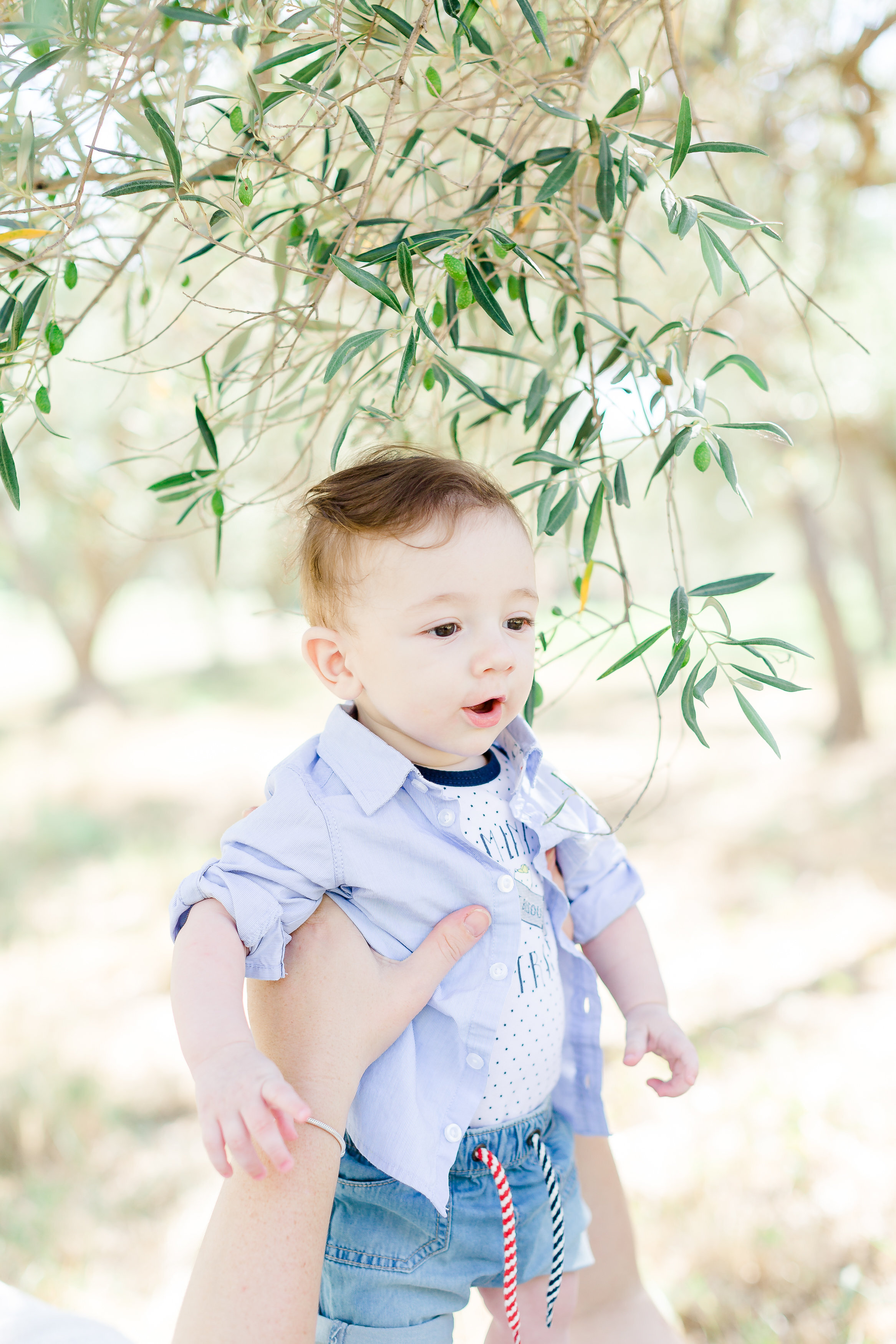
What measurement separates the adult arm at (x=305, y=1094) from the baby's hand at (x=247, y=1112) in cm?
20

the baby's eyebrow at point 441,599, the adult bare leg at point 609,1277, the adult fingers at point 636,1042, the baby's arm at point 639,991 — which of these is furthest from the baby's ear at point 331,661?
the adult bare leg at point 609,1277

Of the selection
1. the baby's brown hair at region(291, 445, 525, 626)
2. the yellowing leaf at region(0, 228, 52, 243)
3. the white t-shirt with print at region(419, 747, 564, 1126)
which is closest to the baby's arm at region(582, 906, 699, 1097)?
the white t-shirt with print at region(419, 747, 564, 1126)

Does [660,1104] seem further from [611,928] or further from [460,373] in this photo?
[460,373]

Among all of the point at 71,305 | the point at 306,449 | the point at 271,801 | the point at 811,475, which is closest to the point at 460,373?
the point at 306,449

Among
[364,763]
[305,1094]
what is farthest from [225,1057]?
[364,763]

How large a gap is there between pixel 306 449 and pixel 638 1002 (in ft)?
3.81

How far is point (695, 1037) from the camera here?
466cm

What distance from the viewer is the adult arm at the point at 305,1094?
4.11 ft

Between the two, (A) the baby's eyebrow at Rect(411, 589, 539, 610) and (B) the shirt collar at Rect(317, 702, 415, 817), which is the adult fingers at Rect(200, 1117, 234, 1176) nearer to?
(B) the shirt collar at Rect(317, 702, 415, 817)

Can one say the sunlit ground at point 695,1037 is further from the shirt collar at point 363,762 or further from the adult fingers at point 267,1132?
the adult fingers at point 267,1132

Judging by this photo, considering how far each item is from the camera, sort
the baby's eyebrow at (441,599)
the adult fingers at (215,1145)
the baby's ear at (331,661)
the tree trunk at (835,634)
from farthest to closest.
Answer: the tree trunk at (835,634) < the baby's ear at (331,661) < the baby's eyebrow at (441,599) < the adult fingers at (215,1145)

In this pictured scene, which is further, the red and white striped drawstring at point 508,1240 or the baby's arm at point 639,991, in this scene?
the baby's arm at point 639,991

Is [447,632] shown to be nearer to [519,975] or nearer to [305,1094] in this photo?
[519,975]

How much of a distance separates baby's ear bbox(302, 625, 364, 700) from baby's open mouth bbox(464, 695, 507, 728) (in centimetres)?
20
